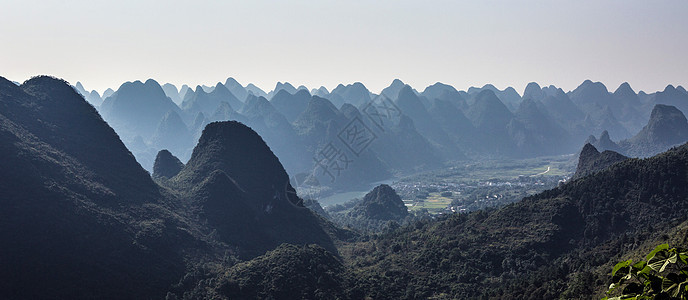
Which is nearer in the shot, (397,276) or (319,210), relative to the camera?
(397,276)

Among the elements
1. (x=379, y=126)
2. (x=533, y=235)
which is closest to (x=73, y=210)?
(x=533, y=235)

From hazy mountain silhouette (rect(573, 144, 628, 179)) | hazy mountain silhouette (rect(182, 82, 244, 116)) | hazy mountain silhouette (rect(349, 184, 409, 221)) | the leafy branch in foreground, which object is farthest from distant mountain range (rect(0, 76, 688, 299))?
hazy mountain silhouette (rect(182, 82, 244, 116))

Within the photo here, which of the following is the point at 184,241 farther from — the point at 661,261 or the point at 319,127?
the point at 319,127

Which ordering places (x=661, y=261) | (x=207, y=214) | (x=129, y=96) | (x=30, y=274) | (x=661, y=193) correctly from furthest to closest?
(x=129, y=96), (x=207, y=214), (x=661, y=193), (x=30, y=274), (x=661, y=261)

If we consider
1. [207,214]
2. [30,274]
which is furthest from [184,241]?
[30,274]

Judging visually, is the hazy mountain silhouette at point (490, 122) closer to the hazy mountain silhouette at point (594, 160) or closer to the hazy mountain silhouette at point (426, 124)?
the hazy mountain silhouette at point (426, 124)

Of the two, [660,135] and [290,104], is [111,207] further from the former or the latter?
[660,135]
